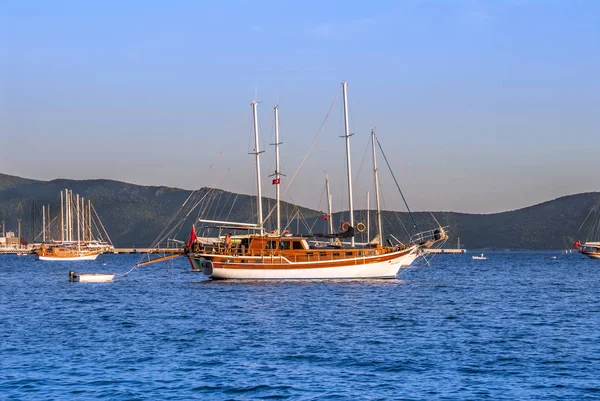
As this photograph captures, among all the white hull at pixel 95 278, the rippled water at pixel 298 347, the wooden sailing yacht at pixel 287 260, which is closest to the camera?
the rippled water at pixel 298 347

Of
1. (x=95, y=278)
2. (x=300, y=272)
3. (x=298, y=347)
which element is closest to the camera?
(x=298, y=347)

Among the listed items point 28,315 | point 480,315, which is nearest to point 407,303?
point 480,315

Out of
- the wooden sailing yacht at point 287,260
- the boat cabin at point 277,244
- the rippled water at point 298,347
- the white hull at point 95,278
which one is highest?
the boat cabin at point 277,244

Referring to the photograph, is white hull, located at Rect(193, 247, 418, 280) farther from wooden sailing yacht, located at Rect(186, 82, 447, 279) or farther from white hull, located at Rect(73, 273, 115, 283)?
white hull, located at Rect(73, 273, 115, 283)

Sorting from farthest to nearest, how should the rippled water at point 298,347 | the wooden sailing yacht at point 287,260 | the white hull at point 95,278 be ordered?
the white hull at point 95,278, the wooden sailing yacht at point 287,260, the rippled water at point 298,347

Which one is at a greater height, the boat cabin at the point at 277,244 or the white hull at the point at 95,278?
the boat cabin at the point at 277,244

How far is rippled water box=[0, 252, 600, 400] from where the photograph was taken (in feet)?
93.9

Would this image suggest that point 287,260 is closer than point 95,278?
Yes

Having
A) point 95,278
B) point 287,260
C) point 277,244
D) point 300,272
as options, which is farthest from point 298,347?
point 95,278

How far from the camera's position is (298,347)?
37.7 metres

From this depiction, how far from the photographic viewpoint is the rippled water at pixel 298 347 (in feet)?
93.9


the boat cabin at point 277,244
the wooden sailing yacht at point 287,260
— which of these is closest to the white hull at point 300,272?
the wooden sailing yacht at point 287,260

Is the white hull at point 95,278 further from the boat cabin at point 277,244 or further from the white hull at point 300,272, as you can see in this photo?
the boat cabin at point 277,244

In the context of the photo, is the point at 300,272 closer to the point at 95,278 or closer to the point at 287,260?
the point at 287,260
